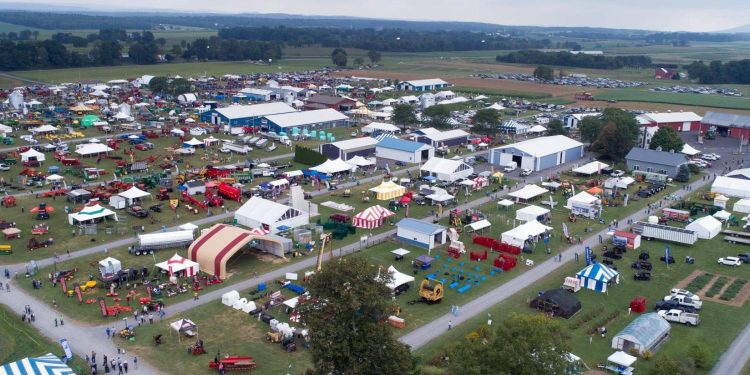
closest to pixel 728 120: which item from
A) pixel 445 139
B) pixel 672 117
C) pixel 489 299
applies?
pixel 672 117

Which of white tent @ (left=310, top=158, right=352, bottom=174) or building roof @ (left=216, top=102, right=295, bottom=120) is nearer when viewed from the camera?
white tent @ (left=310, top=158, right=352, bottom=174)

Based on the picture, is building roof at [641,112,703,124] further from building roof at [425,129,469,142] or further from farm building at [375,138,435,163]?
farm building at [375,138,435,163]

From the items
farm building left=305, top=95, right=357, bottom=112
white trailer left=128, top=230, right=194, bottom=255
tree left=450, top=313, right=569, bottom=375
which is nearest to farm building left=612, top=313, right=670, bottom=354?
tree left=450, top=313, right=569, bottom=375

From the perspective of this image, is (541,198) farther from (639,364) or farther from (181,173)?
(181,173)

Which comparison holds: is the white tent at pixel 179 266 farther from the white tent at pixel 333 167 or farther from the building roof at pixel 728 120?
the building roof at pixel 728 120

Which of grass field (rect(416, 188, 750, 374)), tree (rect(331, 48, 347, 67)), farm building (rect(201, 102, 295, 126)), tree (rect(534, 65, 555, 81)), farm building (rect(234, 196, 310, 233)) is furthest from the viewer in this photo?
tree (rect(331, 48, 347, 67))

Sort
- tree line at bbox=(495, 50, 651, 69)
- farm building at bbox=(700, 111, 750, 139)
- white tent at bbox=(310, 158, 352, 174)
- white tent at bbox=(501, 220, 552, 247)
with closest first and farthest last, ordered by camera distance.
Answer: white tent at bbox=(501, 220, 552, 247)
white tent at bbox=(310, 158, 352, 174)
farm building at bbox=(700, 111, 750, 139)
tree line at bbox=(495, 50, 651, 69)

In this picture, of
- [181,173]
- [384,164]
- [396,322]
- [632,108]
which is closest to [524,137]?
[384,164]

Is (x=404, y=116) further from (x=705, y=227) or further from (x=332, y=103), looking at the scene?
(x=705, y=227)
